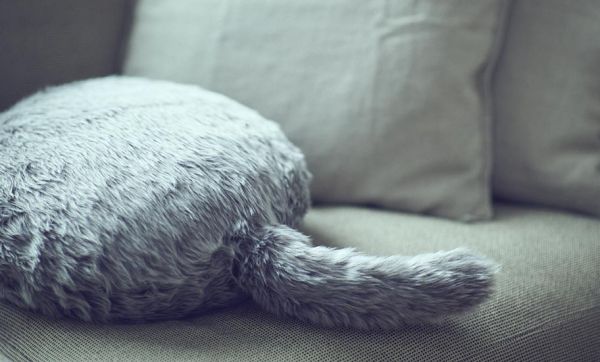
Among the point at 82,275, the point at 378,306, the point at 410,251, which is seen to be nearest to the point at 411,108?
the point at 410,251

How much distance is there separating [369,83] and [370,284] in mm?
376

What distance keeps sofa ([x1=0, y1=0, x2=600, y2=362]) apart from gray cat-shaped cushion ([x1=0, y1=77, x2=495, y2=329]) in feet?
0.08

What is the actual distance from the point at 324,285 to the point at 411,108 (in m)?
0.38

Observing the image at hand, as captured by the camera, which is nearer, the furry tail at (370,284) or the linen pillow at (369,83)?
the furry tail at (370,284)

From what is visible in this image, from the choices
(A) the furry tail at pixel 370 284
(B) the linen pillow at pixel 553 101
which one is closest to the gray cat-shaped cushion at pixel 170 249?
(A) the furry tail at pixel 370 284

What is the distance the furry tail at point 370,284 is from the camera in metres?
0.62

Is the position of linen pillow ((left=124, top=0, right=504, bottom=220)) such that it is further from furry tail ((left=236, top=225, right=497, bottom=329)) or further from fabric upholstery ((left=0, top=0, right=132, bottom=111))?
furry tail ((left=236, top=225, right=497, bottom=329))

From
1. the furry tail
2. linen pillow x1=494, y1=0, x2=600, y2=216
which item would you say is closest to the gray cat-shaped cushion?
the furry tail

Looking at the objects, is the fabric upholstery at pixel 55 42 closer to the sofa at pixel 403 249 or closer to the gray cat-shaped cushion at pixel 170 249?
the sofa at pixel 403 249

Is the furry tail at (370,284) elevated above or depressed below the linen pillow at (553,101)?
below

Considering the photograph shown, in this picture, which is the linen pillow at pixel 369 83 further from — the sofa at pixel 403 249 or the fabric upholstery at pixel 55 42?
the fabric upholstery at pixel 55 42

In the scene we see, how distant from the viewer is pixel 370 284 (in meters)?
0.62

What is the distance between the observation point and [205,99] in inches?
31.3

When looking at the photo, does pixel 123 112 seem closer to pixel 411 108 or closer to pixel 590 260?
pixel 411 108
